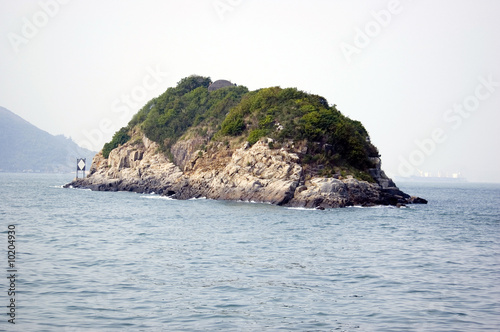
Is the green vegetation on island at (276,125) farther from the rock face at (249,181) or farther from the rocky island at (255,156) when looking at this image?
the rock face at (249,181)

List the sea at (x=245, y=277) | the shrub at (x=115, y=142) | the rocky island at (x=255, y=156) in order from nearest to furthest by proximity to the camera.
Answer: the sea at (x=245, y=277) < the rocky island at (x=255, y=156) < the shrub at (x=115, y=142)

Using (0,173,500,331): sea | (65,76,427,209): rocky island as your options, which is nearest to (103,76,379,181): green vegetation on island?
(65,76,427,209): rocky island

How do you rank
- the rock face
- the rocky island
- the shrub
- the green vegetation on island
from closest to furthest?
the rock face
the rocky island
the green vegetation on island
the shrub

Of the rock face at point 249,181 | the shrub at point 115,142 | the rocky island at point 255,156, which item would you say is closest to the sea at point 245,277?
the rock face at point 249,181

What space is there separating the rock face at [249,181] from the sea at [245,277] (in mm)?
17247

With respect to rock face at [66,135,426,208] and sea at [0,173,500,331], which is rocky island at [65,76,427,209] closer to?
rock face at [66,135,426,208]

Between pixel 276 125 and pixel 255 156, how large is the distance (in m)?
5.94

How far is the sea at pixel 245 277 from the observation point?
51.4 feet

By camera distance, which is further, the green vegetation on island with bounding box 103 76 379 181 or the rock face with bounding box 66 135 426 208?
the green vegetation on island with bounding box 103 76 379 181

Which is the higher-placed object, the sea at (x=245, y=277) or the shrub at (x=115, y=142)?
the shrub at (x=115, y=142)

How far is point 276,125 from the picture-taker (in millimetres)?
68375

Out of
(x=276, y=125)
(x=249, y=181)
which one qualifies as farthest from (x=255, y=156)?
(x=276, y=125)

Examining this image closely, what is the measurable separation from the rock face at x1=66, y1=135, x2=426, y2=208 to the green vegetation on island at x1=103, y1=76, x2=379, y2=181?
2.03 metres

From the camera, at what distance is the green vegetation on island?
211 ft
